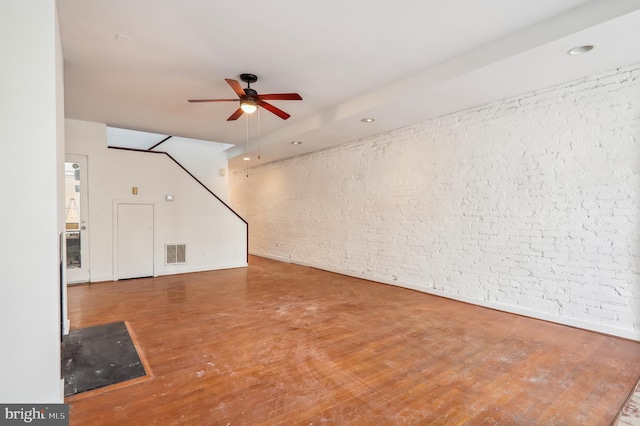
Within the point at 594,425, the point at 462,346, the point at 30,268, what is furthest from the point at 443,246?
the point at 30,268

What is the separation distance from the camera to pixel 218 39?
329cm

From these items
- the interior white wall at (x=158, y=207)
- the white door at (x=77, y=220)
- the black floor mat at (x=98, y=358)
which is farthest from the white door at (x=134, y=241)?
the black floor mat at (x=98, y=358)

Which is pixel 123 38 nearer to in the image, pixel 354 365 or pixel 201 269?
pixel 354 365

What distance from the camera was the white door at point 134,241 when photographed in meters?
6.48

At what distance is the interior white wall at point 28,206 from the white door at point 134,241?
5105 millimetres

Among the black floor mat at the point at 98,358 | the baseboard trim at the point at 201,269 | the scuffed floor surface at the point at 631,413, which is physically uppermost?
the black floor mat at the point at 98,358

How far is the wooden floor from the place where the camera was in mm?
2127

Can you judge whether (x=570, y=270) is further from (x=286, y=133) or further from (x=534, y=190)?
(x=286, y=133)

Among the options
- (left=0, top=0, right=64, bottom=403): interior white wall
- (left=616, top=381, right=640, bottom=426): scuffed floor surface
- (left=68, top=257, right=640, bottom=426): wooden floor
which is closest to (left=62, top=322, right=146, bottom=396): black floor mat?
(left=68, top=257, right=640, bottom=426): wooden floor

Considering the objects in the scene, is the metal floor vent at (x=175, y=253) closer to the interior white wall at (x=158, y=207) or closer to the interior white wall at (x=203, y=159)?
the interior white wall at (x=158, y=207)

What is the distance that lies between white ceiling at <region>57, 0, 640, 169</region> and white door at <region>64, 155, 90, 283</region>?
4.27 feet
